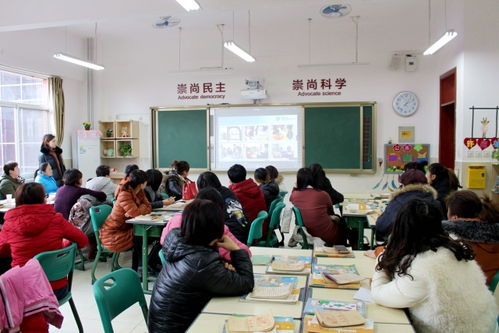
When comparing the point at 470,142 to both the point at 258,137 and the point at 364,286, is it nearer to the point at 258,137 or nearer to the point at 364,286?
the point at 258,137

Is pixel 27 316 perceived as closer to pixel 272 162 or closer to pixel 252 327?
pixel 252 327

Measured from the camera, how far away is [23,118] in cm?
752

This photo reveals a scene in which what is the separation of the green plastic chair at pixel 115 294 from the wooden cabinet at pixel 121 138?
6.54 m

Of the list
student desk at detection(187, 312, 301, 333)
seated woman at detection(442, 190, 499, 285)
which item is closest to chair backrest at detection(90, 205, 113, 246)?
student desk at detection(187, 312, 301, 333)

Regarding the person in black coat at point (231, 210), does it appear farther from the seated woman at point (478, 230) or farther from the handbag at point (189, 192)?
the seated woman at point (478, 230)

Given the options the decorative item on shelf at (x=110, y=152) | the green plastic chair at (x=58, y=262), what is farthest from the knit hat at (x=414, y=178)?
the decorative item on shelf at (x=110, y=152)

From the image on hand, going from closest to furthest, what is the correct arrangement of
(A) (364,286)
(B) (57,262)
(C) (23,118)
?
1. (A) (364,286)
2. (B) (57,262)
3. (C) (23,118)

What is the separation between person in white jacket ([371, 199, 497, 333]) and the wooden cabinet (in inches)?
284

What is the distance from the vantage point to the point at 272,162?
8070mm

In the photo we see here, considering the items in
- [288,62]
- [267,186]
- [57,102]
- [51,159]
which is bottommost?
[267,186]

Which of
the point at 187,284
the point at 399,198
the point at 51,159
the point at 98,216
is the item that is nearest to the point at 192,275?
the point at 187,284

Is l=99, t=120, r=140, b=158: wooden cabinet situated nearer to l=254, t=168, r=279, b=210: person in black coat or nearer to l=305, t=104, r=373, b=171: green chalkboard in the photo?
l=305, t=104, r=373, b=171: green chalkboard

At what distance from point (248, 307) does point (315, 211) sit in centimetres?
241

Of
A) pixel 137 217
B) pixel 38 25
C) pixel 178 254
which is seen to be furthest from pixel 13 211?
pixel 38 25
